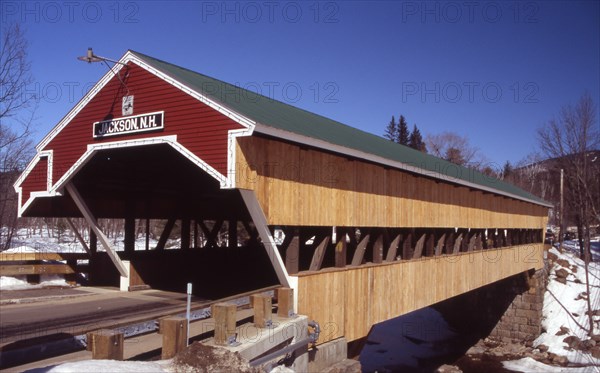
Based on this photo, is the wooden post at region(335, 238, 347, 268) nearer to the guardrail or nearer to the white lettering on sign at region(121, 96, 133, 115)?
the white lettering on sign at region(121, 96, 133, 115)

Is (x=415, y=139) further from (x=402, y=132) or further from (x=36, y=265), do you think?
(x=36, y=265)

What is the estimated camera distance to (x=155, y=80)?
11.5 meters

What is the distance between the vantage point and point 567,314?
3161 cm

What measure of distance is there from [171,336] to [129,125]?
20.9ft

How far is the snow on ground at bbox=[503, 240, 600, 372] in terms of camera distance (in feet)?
87.5

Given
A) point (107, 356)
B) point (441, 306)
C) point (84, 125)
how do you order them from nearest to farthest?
point (107, 356)
point (84, 125)
point (441, 306)

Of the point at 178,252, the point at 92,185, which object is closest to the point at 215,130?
the point at 92,185


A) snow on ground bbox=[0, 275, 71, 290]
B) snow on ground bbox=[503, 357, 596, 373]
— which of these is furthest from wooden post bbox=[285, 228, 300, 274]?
snow on ground bbox=[503, 357, 596, 373]

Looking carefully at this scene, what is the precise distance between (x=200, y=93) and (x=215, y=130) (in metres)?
0.96

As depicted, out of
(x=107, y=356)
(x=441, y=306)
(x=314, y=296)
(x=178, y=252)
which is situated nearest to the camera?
(x=107, y=356)

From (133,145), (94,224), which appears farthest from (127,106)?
(94,224)

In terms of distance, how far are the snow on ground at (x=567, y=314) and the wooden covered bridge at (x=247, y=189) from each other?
10178 millimetres

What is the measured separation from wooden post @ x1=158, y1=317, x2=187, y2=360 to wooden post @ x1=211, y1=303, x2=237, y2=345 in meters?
0.73

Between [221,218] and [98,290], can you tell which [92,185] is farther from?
[221,218]
